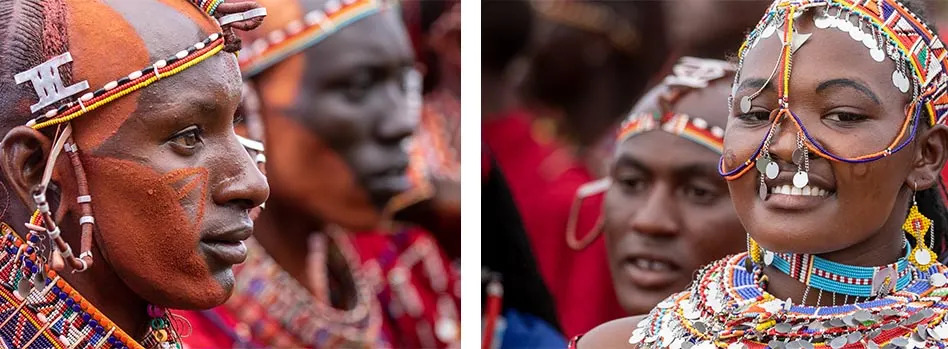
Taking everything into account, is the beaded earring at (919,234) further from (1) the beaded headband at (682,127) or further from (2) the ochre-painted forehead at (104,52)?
(2) the ochre-painted forehead at (104,52)

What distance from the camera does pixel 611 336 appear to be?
3609 millimetres

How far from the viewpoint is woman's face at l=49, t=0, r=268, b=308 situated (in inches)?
123

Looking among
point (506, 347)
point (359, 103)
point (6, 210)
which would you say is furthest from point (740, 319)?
point (359, 103)

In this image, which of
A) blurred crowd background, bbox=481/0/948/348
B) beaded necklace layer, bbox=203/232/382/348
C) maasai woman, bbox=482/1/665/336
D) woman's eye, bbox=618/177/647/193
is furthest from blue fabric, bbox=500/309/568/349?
maasai woman, bbox=482/1/665/336

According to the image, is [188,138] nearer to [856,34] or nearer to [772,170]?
[772,170]

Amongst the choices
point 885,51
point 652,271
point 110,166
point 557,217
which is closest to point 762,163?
point 885,51

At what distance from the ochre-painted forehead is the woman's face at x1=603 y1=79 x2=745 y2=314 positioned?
1.91m

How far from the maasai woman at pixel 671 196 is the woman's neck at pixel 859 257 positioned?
1100 mm

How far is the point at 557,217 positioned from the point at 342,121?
120cm

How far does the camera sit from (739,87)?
11.1 feet

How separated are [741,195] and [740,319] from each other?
27 centimetres

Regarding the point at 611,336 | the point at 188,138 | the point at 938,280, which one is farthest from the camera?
the point at 611,336

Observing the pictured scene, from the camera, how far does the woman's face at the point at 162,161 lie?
123 inches

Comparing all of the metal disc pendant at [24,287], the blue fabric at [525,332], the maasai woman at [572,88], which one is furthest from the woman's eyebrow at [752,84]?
the maasai woman at [572,88]
